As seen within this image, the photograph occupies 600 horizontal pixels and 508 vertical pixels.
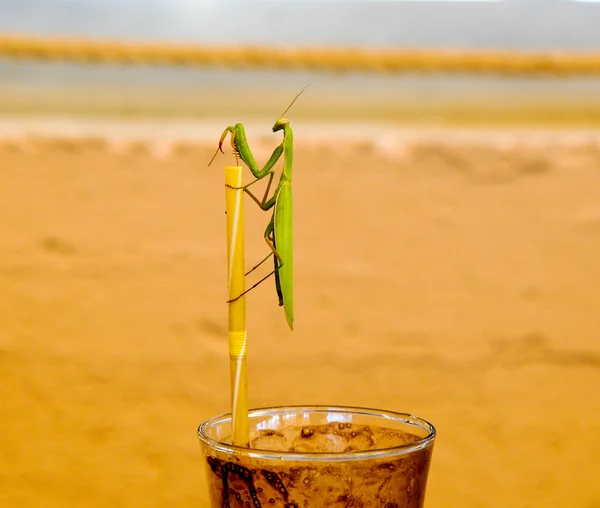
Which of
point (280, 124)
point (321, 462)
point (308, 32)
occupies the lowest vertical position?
point (321, 462)

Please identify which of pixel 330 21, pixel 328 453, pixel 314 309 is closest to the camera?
pixel 328 453

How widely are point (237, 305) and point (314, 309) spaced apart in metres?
0.49

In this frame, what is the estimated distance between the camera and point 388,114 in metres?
0.98

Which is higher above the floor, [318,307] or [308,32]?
[308,32]

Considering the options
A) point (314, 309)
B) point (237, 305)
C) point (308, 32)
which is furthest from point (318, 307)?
point (237, 305)

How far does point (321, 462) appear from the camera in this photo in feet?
1.11

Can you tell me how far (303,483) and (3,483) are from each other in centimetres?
62

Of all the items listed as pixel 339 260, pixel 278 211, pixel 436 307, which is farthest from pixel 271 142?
pixel 278 211

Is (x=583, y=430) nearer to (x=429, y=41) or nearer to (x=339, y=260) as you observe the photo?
(x=339, y=260)

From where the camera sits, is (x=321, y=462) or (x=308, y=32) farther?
(x=308, y=32)

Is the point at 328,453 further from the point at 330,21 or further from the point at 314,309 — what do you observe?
the point at 330,21

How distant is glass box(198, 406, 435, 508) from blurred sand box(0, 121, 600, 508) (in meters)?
0.43

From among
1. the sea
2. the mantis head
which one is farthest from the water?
the mantis head

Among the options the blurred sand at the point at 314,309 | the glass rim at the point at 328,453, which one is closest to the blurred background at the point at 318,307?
the blurred sand at the point at 314,309
